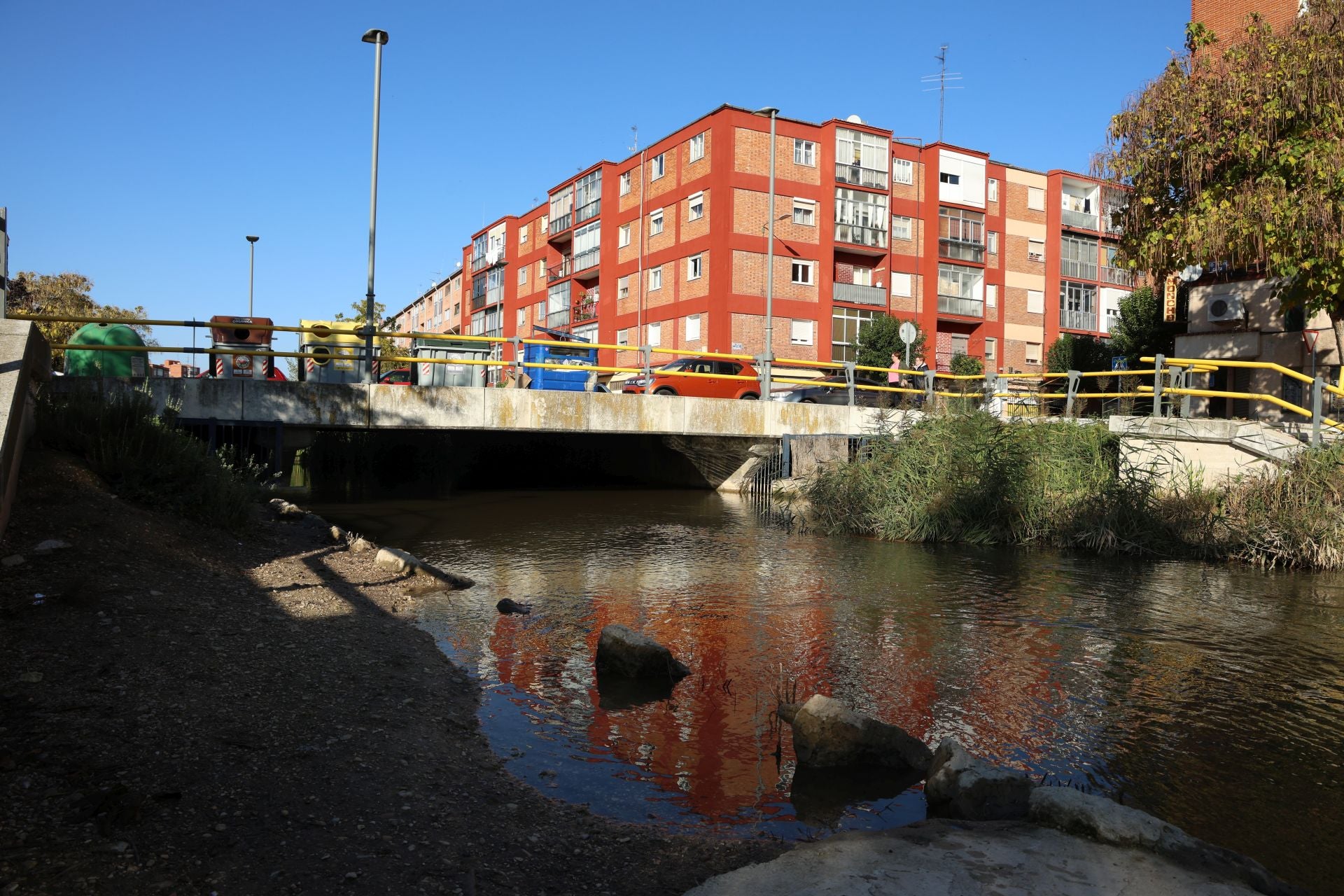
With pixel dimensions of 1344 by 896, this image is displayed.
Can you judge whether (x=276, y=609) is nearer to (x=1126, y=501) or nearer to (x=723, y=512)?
(x=1126, y=501)

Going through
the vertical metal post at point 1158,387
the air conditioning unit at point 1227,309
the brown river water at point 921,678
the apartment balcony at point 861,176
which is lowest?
the brown river water at point 921,678

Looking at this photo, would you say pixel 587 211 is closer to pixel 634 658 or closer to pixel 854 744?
pixel 634 658

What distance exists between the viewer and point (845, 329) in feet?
145

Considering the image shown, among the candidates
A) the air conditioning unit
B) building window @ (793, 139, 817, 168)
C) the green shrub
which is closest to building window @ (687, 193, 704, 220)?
building window @ (793, 139, 817, 168)

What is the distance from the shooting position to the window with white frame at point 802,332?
42.4 metres

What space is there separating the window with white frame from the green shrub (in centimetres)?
3381

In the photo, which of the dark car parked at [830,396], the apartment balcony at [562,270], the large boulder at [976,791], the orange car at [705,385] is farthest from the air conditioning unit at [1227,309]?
the apartment balcony at [562,270]

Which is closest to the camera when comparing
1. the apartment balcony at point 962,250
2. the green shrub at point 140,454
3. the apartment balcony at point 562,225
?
the green shrub at point 140,454

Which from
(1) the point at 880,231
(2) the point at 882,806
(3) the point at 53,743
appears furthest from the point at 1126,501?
(1) the point at 880,231

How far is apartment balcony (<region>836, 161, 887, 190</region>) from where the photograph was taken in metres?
43.9

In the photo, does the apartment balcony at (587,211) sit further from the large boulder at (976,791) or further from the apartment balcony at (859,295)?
the large boulder at (976,791)

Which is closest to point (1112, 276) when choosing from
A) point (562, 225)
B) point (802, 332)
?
point (802, 332)

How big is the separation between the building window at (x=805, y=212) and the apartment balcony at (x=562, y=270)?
15.9 metres

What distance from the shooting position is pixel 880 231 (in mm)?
45062
